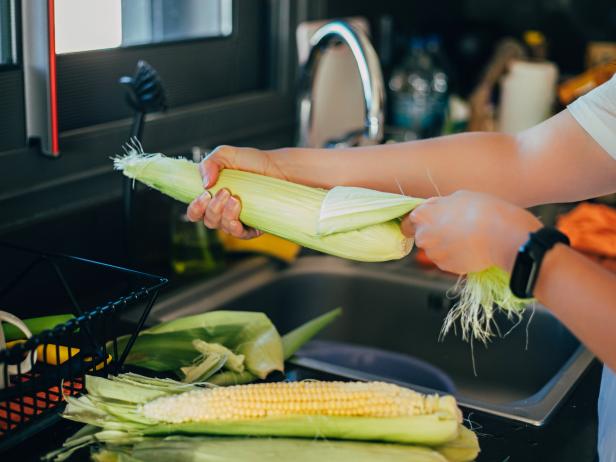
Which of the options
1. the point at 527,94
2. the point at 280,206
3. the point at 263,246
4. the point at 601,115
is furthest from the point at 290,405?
the point at 527,94

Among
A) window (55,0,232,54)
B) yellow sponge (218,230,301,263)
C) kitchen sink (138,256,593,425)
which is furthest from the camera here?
yellow sponge (218,230,301,263)

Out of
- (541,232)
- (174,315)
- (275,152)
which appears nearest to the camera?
(541,232)

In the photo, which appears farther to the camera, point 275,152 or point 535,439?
point 275,152

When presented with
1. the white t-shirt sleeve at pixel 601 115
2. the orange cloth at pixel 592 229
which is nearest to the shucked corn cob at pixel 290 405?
the white t-shirt sleeve at pixel 601 115

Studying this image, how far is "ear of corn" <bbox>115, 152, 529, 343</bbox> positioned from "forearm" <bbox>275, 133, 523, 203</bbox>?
0.12m

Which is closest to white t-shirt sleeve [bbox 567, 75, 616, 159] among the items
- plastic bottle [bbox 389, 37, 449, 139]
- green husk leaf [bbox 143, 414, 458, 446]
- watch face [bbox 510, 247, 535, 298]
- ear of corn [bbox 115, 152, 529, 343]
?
ear of corn [bbox 115, 152, 529, 343]

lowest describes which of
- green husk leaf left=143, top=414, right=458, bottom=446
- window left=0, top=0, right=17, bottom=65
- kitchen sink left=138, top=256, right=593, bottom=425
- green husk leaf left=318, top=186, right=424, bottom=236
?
kitchen sink left=138, top=256, right=593, bottom=425

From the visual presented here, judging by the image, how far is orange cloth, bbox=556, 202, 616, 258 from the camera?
1.95 metres

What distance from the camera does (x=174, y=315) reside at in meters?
1.59

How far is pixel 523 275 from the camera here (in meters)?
0.98

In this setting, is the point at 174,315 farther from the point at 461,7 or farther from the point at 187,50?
the point at 461,7

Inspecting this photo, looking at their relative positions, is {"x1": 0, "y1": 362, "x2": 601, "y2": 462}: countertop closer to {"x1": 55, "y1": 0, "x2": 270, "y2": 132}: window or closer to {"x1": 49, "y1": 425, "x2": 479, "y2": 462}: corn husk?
{"x1": 49, "y1": 425, "x2": 479, "y2": 462}: corn husk

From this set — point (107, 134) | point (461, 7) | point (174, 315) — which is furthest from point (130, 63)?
point (461, 7)

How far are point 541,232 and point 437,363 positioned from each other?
94cm
